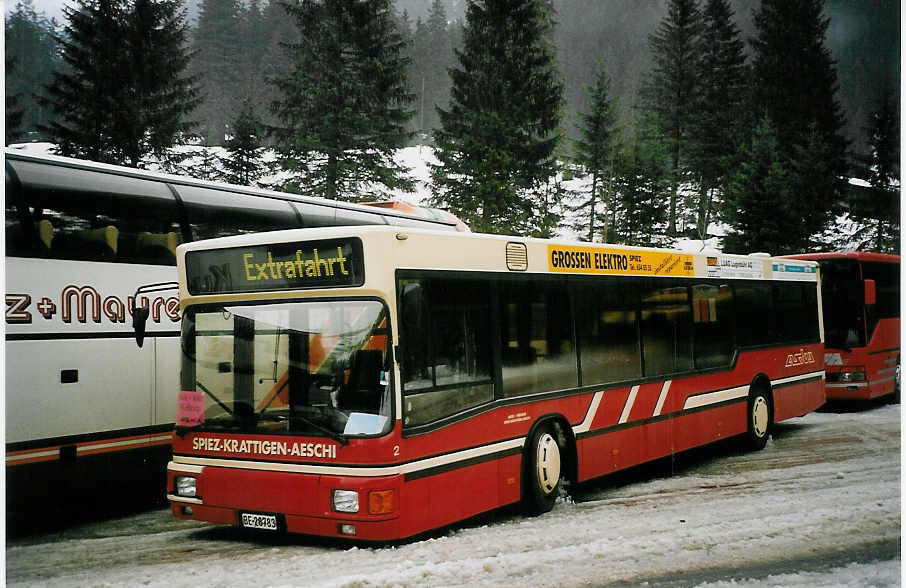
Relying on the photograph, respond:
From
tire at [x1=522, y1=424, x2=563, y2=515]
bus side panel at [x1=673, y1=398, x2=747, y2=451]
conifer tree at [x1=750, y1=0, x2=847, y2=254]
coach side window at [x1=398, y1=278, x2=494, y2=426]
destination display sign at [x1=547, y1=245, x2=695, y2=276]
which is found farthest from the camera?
conifer tree at [x1=750, y1=0, x2=847, y2=254]

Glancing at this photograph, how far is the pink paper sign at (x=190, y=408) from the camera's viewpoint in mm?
6902

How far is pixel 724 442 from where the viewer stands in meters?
12.6

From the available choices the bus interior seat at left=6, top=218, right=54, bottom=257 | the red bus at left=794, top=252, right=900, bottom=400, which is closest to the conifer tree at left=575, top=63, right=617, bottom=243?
the red bus at left=794, top=252, right=900, bottom=400

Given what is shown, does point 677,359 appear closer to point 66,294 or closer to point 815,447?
point 815,447

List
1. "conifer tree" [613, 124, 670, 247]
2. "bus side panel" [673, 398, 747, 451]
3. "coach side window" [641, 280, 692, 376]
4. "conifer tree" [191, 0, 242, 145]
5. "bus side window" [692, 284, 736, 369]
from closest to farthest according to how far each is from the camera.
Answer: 1. "coach side window" [641, 280, 692, 376]
2. "bus side panel" [673, 398, 747, 451]
3. "bus side window" [692, 284, 736, 369]
4. "conifer tree" [191, 0, 242, 145]
5. "conifer tree" [613, 124, 670, 247]

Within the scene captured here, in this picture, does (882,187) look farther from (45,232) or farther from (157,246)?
(45,232)

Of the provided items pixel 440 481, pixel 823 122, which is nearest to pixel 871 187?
pixel 823 122

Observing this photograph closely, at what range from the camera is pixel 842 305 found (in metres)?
15.4

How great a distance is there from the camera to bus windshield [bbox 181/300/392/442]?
6293 mm

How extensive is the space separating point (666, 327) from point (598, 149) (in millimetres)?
10082

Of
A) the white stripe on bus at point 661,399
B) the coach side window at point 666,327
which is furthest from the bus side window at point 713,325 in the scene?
the white stripe on bus at point 661,399

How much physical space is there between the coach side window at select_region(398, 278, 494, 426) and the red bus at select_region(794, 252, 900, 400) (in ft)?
32.3

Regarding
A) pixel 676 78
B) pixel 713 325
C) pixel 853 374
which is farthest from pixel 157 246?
pixel 853 374

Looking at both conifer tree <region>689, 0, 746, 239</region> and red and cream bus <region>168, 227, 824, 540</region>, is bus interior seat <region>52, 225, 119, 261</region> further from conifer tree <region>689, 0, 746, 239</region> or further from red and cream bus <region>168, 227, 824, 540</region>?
conifer tree <region>689, 0, 746, 239</region>
